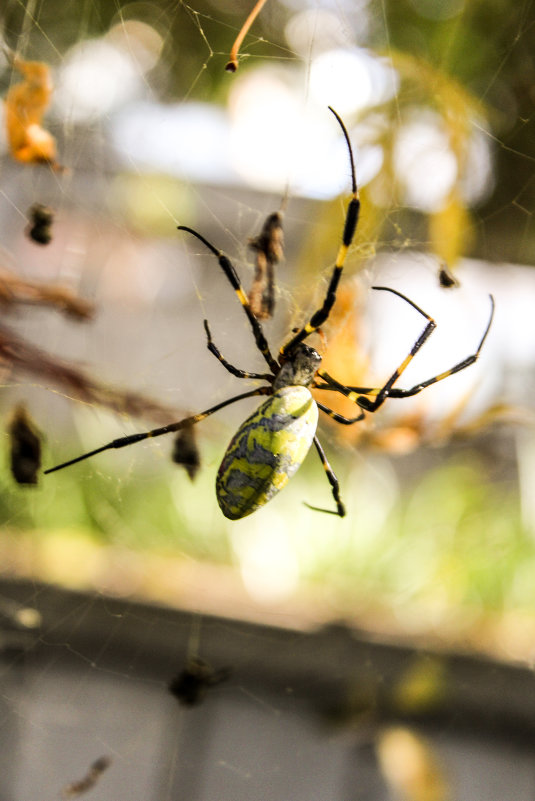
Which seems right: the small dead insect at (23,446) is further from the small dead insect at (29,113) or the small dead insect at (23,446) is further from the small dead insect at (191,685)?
the small dead insect at (191,685)

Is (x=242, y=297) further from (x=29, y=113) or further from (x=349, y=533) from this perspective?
(x=349, y=533)

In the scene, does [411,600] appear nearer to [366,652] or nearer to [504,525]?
[366,652]

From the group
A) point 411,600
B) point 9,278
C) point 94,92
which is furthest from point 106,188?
point 411,600

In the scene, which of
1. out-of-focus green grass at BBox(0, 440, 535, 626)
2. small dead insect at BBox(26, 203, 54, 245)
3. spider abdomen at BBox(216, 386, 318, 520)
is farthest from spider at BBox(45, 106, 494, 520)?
out-of-focus green grass at BBox(0, 440, 535, 626)

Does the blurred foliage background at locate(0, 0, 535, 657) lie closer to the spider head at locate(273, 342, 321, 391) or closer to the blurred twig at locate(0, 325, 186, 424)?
the blurred twig at locate(0, 325, 186, 424)

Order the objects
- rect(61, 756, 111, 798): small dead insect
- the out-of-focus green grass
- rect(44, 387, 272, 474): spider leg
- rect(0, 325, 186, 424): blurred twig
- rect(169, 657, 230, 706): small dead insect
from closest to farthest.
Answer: rect(0, 325, 186, 424): blurred twig → rect(44, 387, 272, 474): spider leg → rect(169, 657, 230, 706): small dead insect → rect(61, 756, 111, 798): small dead insect → the out-of-focus green grass

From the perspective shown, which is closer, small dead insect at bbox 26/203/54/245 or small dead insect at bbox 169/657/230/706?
small dead insect at bbox 26/203/54/245
